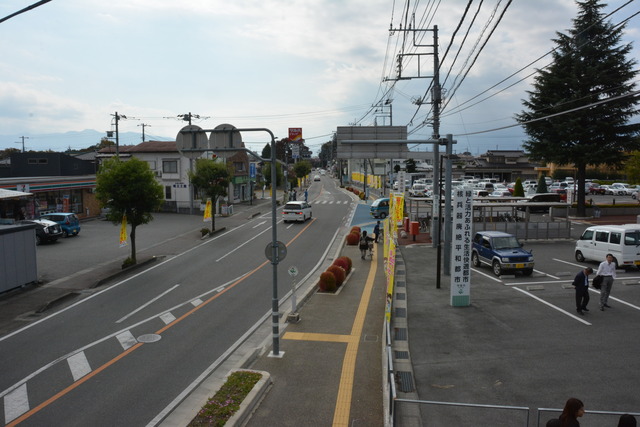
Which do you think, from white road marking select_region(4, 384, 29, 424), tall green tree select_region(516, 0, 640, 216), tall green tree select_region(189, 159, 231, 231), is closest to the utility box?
white road marking select_region(4, 384, 29, 424)

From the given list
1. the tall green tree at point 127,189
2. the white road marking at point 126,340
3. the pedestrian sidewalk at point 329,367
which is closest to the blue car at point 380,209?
the tall green tree at point 127,189

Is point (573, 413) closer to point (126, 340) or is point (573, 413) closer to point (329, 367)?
point (329, 367)

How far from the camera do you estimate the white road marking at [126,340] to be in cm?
1282

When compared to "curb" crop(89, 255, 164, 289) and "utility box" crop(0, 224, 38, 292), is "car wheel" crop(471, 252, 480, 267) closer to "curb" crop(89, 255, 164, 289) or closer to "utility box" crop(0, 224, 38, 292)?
"curb" crop(89, 255, 164, 289)

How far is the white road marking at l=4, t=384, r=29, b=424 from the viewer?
9062mm

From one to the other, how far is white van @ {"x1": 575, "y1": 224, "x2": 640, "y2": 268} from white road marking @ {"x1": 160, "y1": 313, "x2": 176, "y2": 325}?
19153 millimetres

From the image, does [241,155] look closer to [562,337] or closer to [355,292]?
[355,292]

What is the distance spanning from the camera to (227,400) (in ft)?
29.4

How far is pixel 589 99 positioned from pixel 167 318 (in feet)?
123

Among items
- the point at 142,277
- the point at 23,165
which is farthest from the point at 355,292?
the point at 23,165

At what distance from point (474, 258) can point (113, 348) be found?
1703cm

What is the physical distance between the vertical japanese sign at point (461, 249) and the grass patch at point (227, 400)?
27.4 feet

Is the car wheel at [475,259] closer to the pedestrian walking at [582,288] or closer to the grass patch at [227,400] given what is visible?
the pedestrian walking at [582,288]

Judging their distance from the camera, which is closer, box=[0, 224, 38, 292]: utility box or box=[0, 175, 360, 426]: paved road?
box=[0, 175, 360, 426]: paved road
